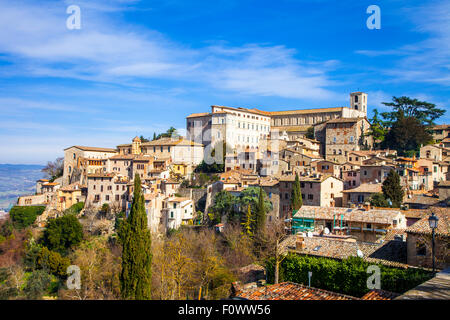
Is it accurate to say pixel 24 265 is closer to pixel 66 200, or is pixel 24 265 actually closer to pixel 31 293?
pixel 31 293

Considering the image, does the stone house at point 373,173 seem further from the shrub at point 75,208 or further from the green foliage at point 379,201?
the shrub at point 75,208

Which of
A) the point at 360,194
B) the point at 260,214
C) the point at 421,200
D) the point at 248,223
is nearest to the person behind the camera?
the point at 421,200

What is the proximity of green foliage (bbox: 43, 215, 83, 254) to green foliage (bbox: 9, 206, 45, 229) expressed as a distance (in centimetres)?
832

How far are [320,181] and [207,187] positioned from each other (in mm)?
15268

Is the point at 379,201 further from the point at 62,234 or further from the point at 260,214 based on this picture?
the point at 62,234

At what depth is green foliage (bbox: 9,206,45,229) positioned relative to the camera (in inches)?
1924

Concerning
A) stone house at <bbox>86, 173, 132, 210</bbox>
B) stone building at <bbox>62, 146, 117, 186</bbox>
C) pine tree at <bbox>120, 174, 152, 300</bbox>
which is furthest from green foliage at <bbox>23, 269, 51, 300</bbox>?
stone building at <bbox>62, 146, 117, 186</bbox>

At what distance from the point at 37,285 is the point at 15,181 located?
215 feet

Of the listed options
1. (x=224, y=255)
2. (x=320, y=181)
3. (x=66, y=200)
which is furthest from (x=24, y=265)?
(x=320, y=181)

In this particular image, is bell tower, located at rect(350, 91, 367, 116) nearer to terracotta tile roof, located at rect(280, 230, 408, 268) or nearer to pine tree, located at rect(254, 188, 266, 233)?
pine tree, located at rect(254, 188, 266, 233)

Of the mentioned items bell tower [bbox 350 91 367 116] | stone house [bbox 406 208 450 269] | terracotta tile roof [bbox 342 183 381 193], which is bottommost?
stone house [bbox 406 208 450 269]

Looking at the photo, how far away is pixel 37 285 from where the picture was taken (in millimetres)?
31922

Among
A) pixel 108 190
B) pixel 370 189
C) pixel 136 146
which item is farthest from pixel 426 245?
pixel 136 146

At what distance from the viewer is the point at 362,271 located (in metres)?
16.9
